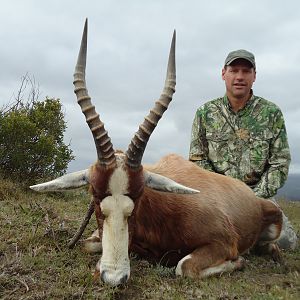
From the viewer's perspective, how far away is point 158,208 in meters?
5.54

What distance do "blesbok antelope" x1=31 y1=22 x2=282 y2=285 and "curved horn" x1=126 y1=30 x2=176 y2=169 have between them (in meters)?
0.01

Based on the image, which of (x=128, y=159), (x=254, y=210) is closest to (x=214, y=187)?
(x=254, y=210)

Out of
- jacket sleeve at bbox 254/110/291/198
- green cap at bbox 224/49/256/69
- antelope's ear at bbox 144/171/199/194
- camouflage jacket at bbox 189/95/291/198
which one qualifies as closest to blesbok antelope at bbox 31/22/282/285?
antelope's ear at bbox 144/171/199/194

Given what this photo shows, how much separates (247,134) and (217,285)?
3.53 meters

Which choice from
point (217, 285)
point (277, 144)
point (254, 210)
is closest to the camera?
point (217, 285)

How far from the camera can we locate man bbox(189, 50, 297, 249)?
7.86m

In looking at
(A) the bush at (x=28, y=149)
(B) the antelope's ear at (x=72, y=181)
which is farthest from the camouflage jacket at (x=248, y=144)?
(A) the bush at (x=28, y=149)

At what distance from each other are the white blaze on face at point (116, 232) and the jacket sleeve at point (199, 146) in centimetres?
354

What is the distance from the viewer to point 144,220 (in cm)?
550

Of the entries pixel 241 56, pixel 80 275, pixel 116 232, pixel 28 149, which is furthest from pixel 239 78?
pixel 28 149

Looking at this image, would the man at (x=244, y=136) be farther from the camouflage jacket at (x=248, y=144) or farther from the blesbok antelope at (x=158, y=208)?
the blesbok antelope at (x=158, y=208)

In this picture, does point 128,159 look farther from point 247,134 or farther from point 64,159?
point 64,159

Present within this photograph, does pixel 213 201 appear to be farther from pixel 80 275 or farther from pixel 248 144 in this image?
pixel 248 144

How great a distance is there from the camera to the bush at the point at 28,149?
1247cm
